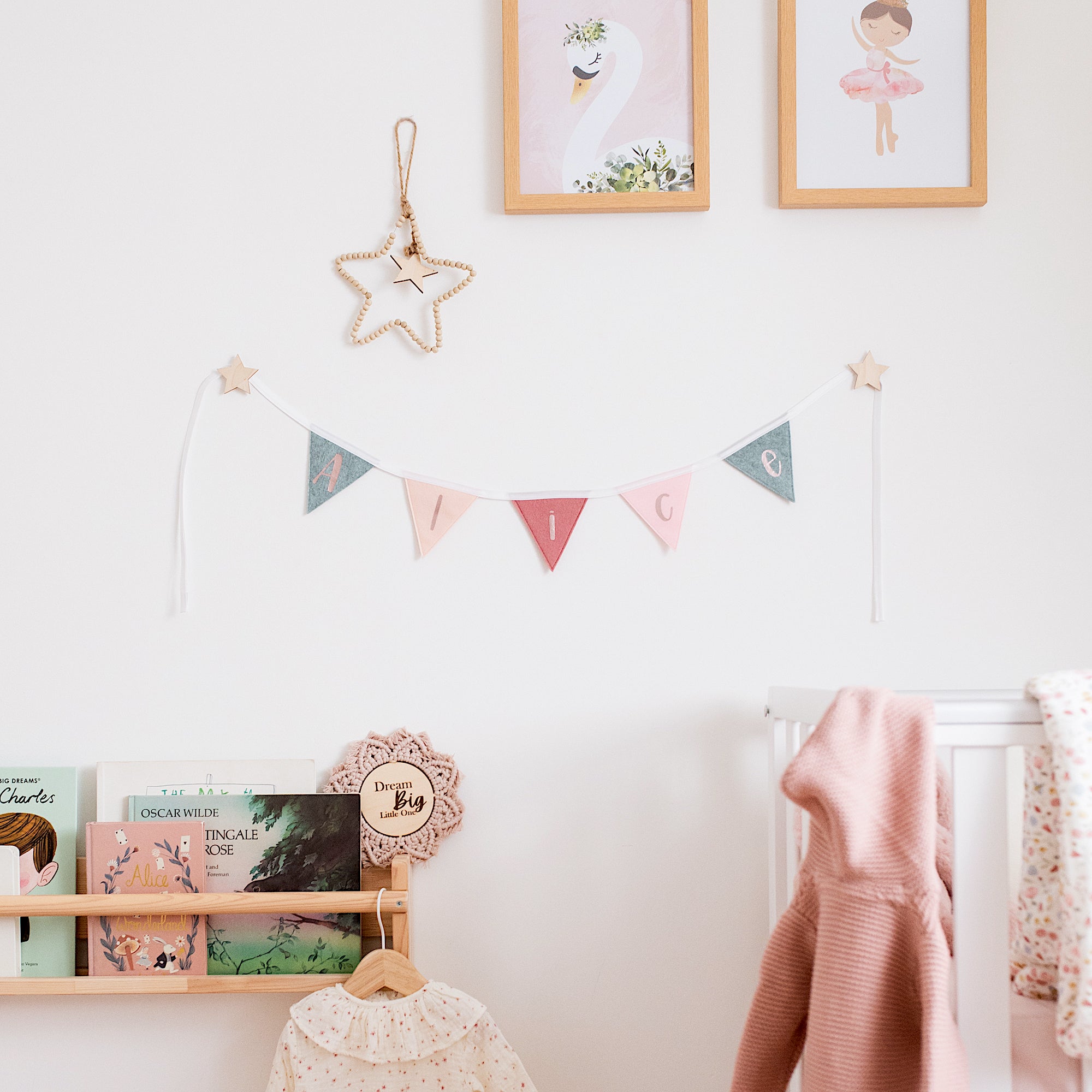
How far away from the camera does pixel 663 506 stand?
124cm

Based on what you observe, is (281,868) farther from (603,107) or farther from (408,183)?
(603,107)

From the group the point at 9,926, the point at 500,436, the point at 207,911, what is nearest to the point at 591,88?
the point at 500,436

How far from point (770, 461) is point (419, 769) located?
633 mm

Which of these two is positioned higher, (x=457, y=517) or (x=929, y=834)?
(x=457, y=517)

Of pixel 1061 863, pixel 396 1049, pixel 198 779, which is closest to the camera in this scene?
pixel 1061 863

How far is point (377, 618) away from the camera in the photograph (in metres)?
1.24

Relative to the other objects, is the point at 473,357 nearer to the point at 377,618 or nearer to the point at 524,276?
the point at 524,276

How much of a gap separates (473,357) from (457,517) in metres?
0.22

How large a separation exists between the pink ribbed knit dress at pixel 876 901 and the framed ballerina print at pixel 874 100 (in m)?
0.78

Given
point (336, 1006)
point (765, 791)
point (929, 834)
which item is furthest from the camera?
point (765, 791)

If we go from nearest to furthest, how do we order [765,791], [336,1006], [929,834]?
1. [929,834]
2. [336,1006]
3. [765,791]

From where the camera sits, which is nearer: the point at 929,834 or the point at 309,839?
the point at 929,834

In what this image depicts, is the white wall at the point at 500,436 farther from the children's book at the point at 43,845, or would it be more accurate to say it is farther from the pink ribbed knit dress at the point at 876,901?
the pink ribbed knit dress at the point at 876,901

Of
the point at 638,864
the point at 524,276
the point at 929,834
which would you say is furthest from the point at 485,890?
the point at 524,276
